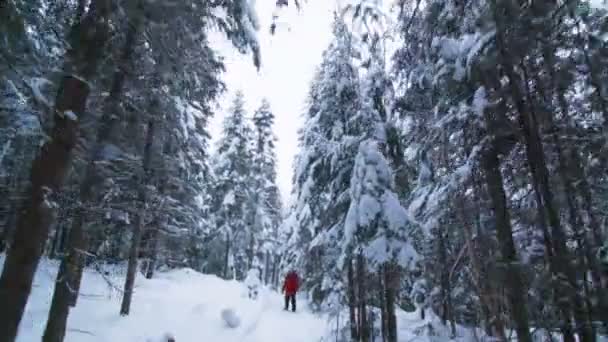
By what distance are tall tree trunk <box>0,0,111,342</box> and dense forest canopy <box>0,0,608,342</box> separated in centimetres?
2

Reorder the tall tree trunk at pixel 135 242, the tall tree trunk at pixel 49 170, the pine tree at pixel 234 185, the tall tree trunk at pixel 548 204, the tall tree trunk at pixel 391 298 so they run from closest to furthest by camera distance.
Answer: the tall tree trunk at pixel 49 170, the tall tree trunk at pixel 548 204, the tall tree trunk at pixel 391 298, the tall tree trunk at pixel 135 242, the pine tree at pixel 234 185

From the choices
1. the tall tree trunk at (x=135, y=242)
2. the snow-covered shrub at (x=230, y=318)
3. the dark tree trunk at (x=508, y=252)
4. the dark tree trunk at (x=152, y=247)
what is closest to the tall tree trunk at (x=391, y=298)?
the dark tree trunk at (x=508, y=252)

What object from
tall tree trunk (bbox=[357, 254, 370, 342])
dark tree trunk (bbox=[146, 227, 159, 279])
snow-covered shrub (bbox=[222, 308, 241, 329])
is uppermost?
dark tree trunk (bbox=[146, 227, 159, 279])

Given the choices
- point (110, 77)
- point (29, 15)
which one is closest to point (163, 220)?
point (110, 77)

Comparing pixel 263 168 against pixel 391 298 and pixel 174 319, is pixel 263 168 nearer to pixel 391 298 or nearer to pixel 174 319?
pixel 174 319

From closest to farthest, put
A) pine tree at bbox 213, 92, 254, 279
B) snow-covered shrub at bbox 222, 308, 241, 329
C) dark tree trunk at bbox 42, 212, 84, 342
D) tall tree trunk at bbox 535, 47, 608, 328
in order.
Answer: tall tree trunk at bbox 535, 47, 608, 328 < dark tree trunk at bbox 42, 212, 84, 342 < snow-covered shrub at bbox 222, 308, 241, 329 < pine tree at bbox 213, 92, 254, 279

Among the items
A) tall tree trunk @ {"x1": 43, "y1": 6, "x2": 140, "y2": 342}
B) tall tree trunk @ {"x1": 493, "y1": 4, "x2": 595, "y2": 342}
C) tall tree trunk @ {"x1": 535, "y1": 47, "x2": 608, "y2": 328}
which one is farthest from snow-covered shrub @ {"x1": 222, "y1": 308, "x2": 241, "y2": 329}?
tall tree trunk @ {"x1": 493, "y1": 4, "x2": 595, "y2": 342}

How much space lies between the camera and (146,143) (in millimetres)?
13438

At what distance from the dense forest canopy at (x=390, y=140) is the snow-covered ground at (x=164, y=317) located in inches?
38.1

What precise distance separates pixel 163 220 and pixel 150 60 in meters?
9.30

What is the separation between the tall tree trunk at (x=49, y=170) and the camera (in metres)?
4.16

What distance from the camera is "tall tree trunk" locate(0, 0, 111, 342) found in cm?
416

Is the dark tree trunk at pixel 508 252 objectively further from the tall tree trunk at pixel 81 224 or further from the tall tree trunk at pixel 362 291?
the tall tree trunk at pixel 81 224

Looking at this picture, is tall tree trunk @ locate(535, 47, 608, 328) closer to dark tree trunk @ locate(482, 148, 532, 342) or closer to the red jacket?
dark tree trunk @ locate(482, 148, 532, 342)
